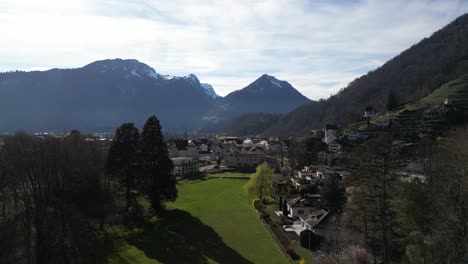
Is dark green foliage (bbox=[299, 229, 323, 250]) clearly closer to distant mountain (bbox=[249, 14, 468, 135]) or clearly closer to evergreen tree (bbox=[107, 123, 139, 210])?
evergreen tree (bbox=[107, 123, 139, 210])

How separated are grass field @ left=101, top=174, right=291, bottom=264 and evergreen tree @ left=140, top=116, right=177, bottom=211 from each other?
1.87m

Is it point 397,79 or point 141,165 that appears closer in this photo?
point 141,165

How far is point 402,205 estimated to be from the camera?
21.4 m

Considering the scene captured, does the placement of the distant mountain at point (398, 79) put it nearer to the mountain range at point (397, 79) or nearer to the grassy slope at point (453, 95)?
the mountain range at point (397, 79)

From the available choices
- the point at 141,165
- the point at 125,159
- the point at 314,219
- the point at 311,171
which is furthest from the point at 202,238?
→ the point at 311,171

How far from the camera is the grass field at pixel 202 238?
2373 cm

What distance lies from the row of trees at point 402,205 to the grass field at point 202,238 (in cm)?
579

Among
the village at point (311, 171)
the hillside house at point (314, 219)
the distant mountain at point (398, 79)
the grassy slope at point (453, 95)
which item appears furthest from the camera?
the distant mountain at point (398, 79)

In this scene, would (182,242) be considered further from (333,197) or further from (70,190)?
(333,197)

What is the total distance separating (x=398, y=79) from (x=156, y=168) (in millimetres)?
147578

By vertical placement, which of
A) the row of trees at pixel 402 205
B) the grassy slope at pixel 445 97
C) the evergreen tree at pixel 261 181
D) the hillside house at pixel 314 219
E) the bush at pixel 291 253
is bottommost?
the bush at pixel 291 253

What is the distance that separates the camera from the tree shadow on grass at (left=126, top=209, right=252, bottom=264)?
23734 millimetres

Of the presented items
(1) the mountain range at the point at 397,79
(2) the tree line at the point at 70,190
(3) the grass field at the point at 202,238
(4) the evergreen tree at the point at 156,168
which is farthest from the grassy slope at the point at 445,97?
(2) the tree line at the point at 70,190

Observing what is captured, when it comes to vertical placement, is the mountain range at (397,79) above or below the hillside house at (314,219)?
above
